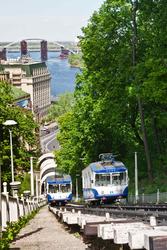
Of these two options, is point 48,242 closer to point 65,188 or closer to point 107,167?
point 107,167

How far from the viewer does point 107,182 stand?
1795 inches

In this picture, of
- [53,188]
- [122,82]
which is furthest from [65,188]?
[122,82]

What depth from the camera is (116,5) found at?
52.4m

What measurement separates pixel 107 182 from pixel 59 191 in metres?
18.3

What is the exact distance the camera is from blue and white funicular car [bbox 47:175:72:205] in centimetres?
6278

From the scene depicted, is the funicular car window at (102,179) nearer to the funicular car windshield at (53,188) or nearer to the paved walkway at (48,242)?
the funicular car windshield at (53,188)

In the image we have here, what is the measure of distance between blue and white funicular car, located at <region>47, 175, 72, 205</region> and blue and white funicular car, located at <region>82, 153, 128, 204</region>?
16376 millimetres

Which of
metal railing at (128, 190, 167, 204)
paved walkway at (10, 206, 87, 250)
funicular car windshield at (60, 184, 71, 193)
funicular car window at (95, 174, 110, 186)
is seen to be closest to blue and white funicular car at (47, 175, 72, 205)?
funicular car windshield at (60, 184, 71, 193)

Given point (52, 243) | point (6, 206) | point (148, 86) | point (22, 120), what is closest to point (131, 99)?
point (148, 86)

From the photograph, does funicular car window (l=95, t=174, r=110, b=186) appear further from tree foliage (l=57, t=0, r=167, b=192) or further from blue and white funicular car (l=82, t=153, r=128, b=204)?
tree foliage (l=57, t=0, r=167, b=192)

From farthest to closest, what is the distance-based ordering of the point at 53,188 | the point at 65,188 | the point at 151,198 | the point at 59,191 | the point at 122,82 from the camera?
1. the point at 53,188
2. the point at 65,188
3. the point at 59,191
4. the point at 122,82
5. the point at 151,198

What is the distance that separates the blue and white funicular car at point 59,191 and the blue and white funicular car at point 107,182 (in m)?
16.4

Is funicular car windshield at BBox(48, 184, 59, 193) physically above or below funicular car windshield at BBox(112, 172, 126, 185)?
below

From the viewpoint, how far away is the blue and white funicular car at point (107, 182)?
45.3m
